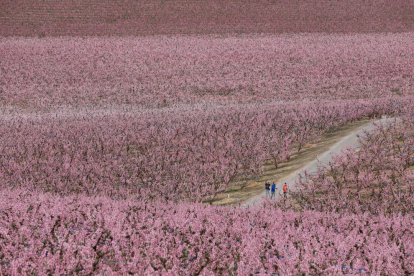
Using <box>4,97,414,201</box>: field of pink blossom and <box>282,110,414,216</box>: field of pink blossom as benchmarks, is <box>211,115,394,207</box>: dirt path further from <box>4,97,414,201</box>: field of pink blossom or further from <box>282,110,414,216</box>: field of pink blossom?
<box>282,110,414,216</box>: field of pink blossom

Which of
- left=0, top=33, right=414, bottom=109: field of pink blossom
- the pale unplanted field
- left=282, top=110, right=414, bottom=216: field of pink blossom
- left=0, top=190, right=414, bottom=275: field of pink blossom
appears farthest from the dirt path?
left=0, top=33, right=414, bottom=109: field of pink blossom

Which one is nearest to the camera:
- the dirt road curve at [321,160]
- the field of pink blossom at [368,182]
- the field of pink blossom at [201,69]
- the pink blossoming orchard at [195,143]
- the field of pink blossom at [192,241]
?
the field of pink blossom at [192,241]

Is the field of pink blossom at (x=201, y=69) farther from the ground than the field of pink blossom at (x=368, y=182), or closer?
farther from the ground

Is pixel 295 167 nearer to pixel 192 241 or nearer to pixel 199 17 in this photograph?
pixel 192 241

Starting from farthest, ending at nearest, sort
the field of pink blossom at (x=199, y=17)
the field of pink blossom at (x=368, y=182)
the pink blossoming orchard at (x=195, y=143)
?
the field of pink blossom at (x=199, y=17) → the field of pink blossom at (x=368, y=182) → the pink blossoming orchard at (x=195, y=143)

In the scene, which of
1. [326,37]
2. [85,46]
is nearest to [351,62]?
[326,37]

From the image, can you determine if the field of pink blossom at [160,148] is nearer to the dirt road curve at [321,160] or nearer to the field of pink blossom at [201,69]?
the dirt road curve at [321,160]

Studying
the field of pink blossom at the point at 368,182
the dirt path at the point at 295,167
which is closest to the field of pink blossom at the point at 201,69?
the dirt path at the point at 295,167

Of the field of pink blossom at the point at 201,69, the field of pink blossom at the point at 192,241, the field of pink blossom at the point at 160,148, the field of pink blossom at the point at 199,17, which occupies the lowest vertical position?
the field of pink blossom at the point at 192,241
